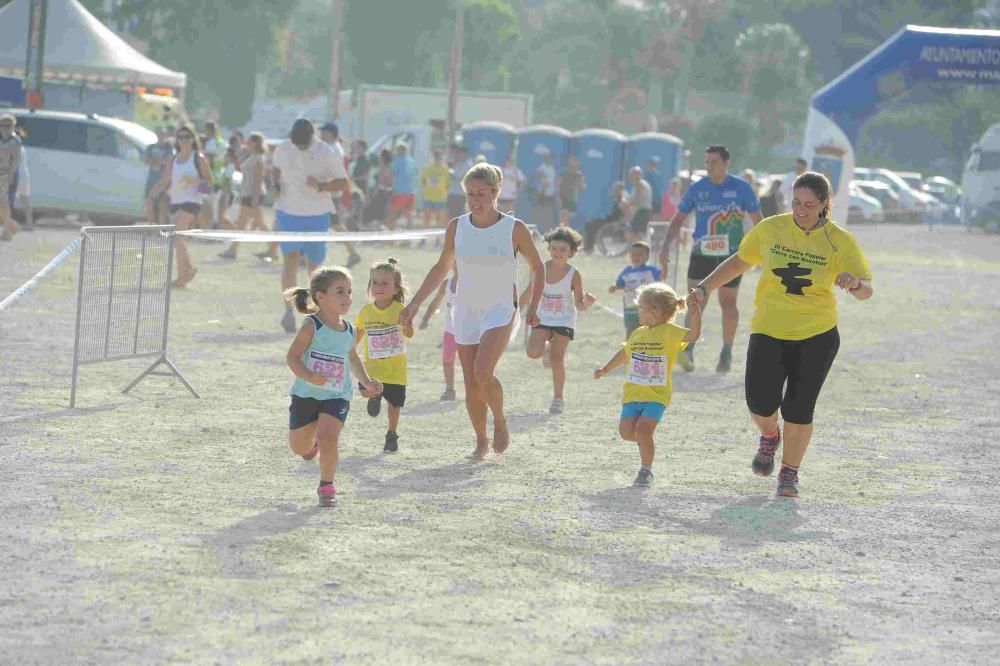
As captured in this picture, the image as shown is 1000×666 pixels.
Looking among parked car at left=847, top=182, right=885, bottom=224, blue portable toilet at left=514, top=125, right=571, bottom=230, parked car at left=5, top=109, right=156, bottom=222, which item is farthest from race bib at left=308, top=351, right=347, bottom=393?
parked car at left=847, top=182, right=885, bottom=224

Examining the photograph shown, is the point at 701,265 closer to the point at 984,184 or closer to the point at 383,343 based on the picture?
the point at 383,343

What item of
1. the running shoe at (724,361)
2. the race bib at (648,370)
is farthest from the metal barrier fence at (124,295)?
the running shoe at (724,361)

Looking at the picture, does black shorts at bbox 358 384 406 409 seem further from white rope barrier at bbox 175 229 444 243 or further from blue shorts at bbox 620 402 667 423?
white rope barrier at bbox 175 229 444 243

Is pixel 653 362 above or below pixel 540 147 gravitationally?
below

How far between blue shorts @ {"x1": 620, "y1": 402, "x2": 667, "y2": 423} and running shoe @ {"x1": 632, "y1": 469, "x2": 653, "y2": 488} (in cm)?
28

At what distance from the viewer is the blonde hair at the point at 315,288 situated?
313 inches

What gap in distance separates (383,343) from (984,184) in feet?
157

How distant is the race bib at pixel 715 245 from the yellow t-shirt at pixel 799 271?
5025 millimetres

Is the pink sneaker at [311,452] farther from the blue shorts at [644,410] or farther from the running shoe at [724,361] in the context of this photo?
the running shoe at [724,361]

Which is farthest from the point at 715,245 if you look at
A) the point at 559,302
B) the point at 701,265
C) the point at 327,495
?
the point at 327,495

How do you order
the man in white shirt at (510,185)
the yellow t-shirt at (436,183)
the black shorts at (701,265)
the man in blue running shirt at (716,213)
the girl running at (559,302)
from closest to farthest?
the girl running at (559,302), the man in blue running shirt at (716,213), the black shorts at (701,265), the man in white shirt at (510,185), the yellow t-shirt at (436,183)

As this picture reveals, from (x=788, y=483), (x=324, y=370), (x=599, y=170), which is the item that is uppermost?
(x=599, y=170)

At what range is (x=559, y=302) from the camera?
11984 millimetres

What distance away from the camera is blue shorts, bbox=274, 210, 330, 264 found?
49.4 ft
